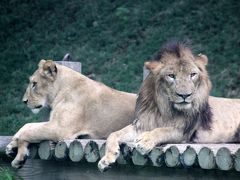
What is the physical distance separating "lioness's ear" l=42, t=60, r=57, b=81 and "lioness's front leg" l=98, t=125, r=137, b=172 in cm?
86

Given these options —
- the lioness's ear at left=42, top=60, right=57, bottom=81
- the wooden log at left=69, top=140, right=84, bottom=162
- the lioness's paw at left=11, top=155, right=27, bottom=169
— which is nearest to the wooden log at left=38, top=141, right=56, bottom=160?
the lioness's paw at left=11, top=155, right=27, bottom=169

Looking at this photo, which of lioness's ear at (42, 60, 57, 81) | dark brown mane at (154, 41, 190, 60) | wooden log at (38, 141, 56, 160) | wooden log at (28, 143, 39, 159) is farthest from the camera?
lioness's ear at (42, 60, 57, 81)

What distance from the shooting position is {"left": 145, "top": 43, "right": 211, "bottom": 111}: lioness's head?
13.7 ft

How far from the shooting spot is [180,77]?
423cm

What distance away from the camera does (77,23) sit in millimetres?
10117

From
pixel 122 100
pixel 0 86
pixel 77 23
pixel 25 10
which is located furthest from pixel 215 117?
pixel 25 10

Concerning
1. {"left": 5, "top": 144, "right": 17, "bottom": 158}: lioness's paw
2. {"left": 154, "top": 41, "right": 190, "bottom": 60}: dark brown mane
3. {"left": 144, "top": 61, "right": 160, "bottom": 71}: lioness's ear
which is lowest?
{"left": 5, "top": 144, "right": 17, "bottom": 158}: lioness's paw

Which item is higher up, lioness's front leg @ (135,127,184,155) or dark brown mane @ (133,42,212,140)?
dark brown mane @ (133,42,212,140)

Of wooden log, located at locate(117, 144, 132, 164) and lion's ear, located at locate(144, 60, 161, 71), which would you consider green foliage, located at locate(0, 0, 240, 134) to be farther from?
wooden log, located at locate(117, 144, 132, 164)

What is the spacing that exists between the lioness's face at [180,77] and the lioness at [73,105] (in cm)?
70

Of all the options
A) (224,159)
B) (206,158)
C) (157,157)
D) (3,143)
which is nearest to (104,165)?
(157,157)

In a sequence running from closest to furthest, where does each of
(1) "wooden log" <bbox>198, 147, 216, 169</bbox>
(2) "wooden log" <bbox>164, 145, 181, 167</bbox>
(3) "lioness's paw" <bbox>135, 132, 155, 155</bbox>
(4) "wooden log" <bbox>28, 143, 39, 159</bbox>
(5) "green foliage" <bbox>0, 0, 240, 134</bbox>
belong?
1. (1) "wooden log" <bbox>198, 147, 216, 169</bbox>
2. (2) "wooden log" <bbox>164, 145, 181, 167</bbox>
3. (3) "lioness's paw" <bbox>135, 132, 155, 155</bbox>
4. (4) "wooden log" <bbox>28, 143, 39, 159</bbox>
5. (5) "green foliage" <bbox>0, 0, 240, 134</bbox>

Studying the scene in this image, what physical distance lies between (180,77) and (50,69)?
1.16 m

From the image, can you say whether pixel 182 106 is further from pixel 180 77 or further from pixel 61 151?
pixel 61 151
